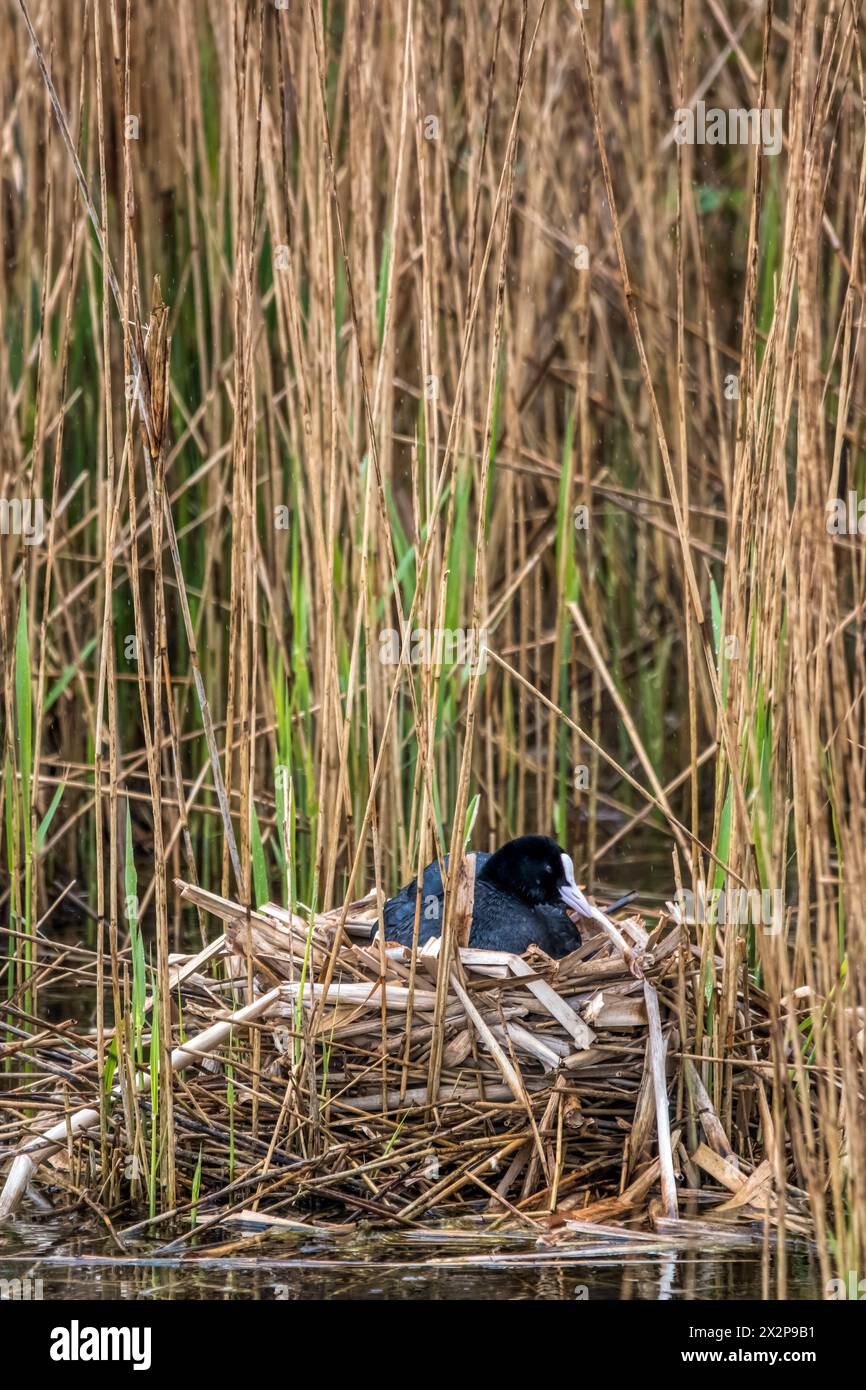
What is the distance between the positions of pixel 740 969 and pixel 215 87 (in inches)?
129

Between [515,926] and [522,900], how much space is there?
0.10 m

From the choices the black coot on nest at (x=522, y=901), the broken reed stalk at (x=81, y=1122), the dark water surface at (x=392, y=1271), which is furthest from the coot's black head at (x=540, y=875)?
the dark water surface at (x=392, y=1271)

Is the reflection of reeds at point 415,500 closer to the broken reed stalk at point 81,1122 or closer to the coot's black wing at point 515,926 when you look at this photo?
the broken reed stalk at point 81,1122

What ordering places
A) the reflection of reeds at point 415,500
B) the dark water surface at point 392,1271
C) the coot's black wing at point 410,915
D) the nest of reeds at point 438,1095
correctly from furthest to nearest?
the coot's black wing at point 410,915 → the nest of reeds at point 438,1095 → the reflection of reeds at point 415,500 → the dark water surface at point 392,1271

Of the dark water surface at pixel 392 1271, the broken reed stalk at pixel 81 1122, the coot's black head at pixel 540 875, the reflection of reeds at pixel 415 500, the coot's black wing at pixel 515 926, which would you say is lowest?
the dark water surface at pixel 392 1271

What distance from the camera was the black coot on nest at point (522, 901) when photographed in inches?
148

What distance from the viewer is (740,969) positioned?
3031 mm

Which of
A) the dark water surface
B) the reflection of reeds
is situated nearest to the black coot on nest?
the reflection of reeds

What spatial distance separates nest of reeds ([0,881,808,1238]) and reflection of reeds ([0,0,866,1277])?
0.03 meters

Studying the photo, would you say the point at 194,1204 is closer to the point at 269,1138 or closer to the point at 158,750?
the point at 269,1138

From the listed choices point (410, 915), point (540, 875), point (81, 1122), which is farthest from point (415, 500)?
point (81, 1122)

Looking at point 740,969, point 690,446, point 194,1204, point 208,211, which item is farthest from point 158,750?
point 690,446

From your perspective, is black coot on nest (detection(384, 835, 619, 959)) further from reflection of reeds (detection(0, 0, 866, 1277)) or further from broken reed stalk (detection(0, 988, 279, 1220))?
broken reed stalk (detection(0, 988, 279, 1220))

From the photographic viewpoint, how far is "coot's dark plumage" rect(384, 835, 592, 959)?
3752 mm
